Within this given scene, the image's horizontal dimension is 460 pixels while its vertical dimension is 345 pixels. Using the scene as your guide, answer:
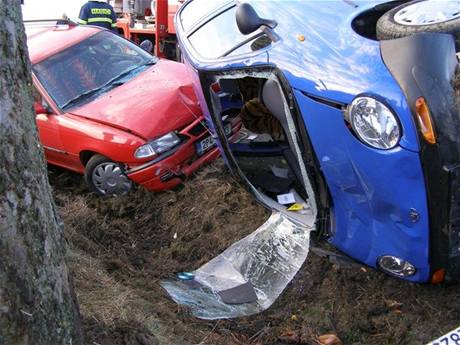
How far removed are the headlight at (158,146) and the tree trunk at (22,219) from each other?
118 inches

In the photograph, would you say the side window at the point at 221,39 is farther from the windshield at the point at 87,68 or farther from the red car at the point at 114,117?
the windshield at the point at 87,68

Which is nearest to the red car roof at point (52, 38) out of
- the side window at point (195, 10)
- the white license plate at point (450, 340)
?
the side window at point (195, 10)

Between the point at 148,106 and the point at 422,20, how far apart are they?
9.11 feet

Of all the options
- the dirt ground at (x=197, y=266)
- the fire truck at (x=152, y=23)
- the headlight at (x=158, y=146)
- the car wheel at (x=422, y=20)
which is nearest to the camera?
the dirt ground at (x=197, y=266)

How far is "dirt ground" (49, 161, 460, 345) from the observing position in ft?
9.86

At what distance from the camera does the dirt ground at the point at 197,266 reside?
118 inches

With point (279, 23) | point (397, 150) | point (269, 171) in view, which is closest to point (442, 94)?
point (397, 150)

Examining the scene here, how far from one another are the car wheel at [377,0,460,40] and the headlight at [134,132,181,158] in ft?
7.60

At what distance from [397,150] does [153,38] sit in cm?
964

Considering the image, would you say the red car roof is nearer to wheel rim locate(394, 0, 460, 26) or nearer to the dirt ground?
the dirt ground

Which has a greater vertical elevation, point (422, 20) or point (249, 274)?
point (422, 20)

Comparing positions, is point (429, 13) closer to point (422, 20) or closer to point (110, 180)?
point (422, 20)

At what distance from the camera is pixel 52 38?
629cm

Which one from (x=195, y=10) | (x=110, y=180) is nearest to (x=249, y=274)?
(x=110, y=180)
